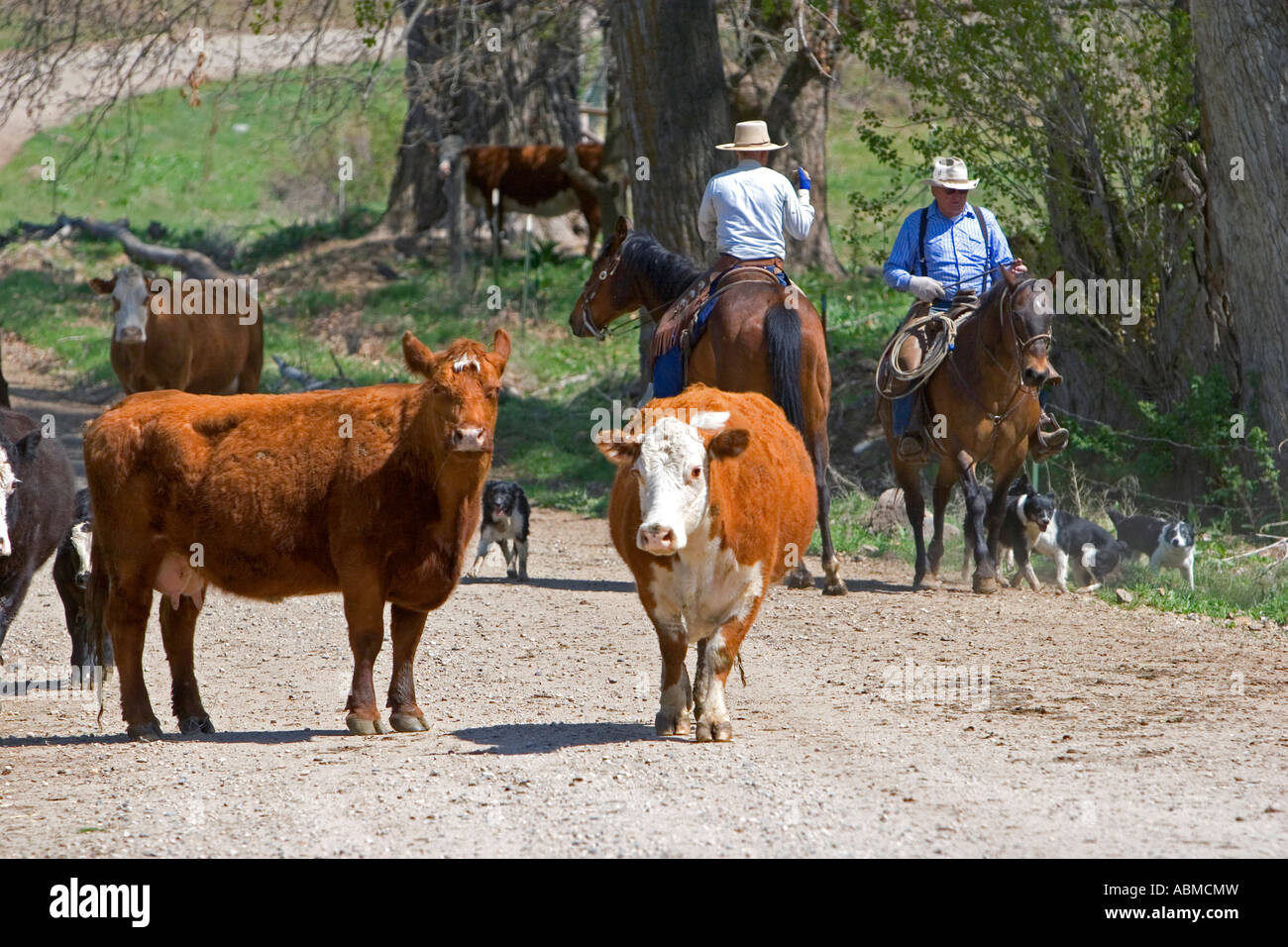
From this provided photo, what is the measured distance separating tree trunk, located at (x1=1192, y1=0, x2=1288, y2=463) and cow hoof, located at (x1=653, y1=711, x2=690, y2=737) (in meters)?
8.09

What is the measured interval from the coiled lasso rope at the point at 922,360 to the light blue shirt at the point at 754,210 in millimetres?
1210

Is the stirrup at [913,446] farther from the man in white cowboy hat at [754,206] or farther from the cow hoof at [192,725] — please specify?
the cow hoof at [192,725]

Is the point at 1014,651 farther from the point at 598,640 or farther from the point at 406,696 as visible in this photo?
the point at 406,696

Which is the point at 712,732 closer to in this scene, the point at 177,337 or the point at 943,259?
the point at 943,259

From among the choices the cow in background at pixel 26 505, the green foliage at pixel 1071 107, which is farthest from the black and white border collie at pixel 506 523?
the green foliage at pixel 1071 107

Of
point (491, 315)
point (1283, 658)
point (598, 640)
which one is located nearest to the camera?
point (1283, 658)

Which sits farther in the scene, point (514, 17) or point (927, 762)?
point (514, 17)

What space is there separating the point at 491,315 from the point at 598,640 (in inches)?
463

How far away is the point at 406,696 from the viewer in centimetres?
844

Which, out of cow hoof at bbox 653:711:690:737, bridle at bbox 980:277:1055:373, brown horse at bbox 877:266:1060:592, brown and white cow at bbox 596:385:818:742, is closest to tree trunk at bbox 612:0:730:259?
brown horse at bbox 877:266:1060:592

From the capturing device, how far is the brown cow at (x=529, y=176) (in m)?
24.8

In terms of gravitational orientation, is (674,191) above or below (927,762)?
above

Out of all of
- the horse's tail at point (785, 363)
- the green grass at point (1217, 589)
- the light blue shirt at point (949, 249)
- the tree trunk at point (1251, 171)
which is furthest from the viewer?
the tree trunk at point (1251, 171)

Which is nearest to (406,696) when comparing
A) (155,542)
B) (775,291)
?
(155,542)
